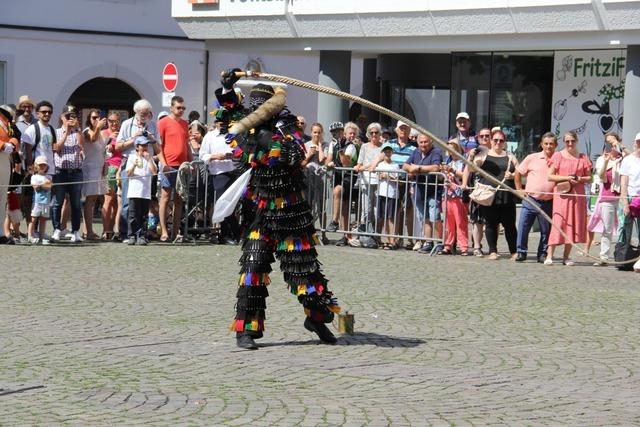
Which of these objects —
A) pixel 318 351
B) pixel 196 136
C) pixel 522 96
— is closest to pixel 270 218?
pixel 318 351

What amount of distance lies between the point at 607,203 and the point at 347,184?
3724 millimetres

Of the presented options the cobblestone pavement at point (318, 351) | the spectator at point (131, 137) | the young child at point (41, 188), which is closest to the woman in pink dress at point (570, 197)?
Answer: the cobblestone pavement at point (318, 351)

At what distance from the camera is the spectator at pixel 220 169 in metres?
18.0

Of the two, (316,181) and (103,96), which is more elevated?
(103,96)

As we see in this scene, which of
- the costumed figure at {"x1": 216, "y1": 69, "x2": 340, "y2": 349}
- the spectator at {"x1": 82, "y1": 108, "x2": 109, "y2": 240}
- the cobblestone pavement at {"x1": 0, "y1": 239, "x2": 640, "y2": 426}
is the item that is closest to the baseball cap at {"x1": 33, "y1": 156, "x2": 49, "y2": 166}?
the spectator at {"x1": 82, "y1": 108, "x2": 109, "y2": 240}

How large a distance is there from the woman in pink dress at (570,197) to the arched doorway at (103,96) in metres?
18.1

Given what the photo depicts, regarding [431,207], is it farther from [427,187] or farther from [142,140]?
[142,140]

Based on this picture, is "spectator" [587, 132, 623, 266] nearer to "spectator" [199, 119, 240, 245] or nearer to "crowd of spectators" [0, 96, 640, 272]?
"crowd of spectators" [0, 96, 640, 272]

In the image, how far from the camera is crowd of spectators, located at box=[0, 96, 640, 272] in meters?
16.9

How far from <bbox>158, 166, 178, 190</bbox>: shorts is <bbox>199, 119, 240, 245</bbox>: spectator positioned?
1.42 feet

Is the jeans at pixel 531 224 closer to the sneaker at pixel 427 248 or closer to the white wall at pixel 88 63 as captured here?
the sneaker at pixel 427 248

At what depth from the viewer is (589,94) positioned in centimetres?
2255

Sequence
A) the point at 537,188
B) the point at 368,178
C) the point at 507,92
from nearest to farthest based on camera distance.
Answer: the point at 537,188 → the point at 368,178 → the point at 507,92

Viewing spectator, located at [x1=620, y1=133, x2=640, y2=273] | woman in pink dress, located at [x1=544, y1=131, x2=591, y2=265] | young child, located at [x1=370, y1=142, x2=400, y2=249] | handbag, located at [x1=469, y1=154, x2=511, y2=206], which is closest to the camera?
spectator, located at [x1=620, y1=133, x2=640, y2=273]
